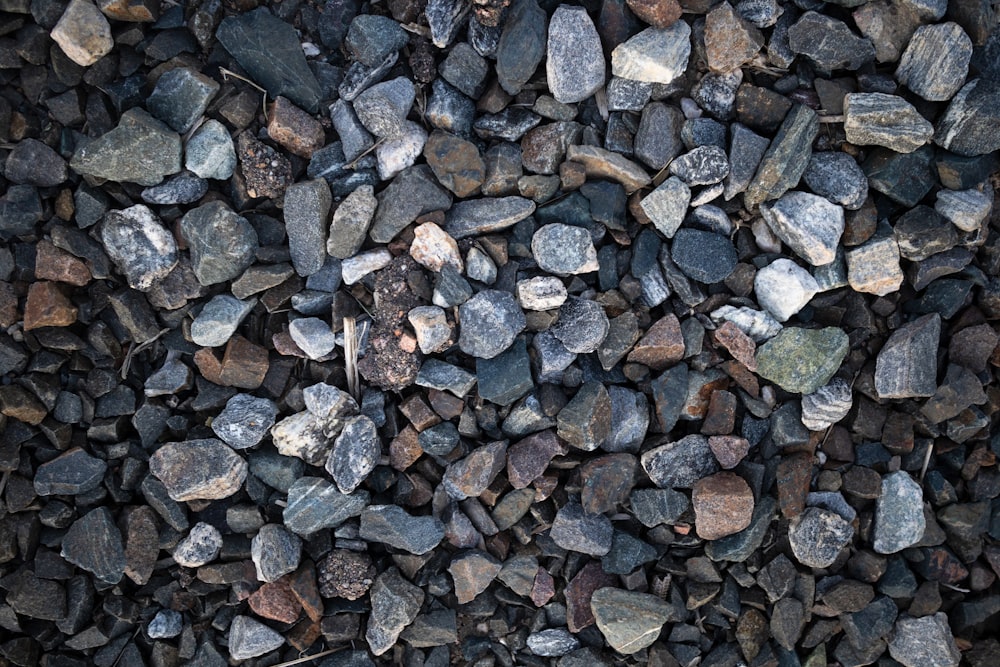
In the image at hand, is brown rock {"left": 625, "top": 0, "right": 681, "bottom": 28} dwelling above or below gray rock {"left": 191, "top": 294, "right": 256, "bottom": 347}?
above

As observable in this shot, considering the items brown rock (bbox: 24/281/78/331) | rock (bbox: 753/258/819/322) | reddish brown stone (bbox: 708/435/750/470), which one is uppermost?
rock (bbox: 753/258/819/322)

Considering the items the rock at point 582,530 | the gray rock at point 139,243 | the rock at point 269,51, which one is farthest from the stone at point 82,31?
the rock at point 582,530

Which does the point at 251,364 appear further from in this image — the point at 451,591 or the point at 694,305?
the point at 694,305

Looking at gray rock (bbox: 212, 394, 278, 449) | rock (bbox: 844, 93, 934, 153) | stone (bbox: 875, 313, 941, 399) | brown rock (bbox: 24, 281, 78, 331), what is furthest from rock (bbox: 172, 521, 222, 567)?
rock (bbox: 844, 93, 934, 153)

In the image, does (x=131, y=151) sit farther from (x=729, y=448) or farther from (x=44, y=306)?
(x=729, y=448)

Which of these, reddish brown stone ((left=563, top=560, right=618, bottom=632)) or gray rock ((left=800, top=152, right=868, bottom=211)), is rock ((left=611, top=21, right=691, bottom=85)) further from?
reddish brown stone ((left=563, top=560, right=618, bottom=632))

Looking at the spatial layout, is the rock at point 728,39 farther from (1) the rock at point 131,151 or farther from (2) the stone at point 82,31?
(2) the stone at point 82,31

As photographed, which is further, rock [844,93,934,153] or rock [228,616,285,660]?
rock [228,616,285,660]
